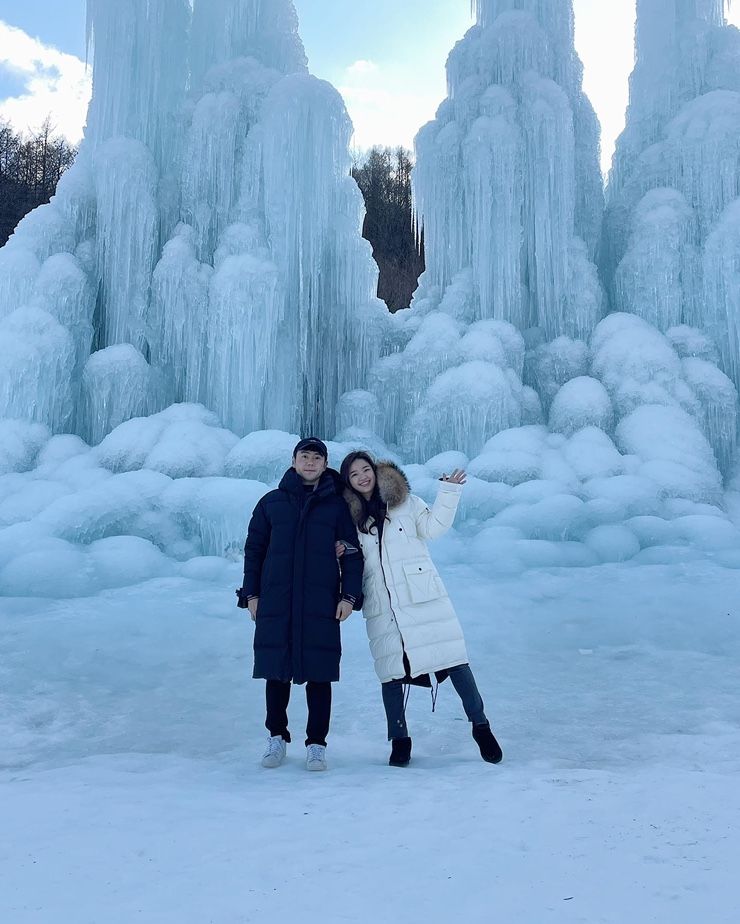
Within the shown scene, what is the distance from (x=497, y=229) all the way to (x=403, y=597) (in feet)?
31.3

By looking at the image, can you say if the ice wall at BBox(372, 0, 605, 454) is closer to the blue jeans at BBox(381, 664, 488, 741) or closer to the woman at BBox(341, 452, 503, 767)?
the woman at BBox(341, 452, 503, 767)

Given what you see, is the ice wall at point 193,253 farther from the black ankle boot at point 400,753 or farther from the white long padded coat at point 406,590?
the black ankle boot at point 400,753

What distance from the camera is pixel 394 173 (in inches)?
1085

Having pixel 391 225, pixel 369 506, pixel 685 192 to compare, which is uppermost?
pixel 391 225

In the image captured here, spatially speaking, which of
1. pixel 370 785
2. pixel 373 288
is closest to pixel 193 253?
pixel 373 288

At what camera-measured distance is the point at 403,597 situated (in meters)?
3.13

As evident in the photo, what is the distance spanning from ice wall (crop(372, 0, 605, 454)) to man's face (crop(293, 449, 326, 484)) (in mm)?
7042

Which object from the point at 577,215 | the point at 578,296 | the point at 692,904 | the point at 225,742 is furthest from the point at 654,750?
the point at 577,215

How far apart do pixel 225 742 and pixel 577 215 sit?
36.9ft

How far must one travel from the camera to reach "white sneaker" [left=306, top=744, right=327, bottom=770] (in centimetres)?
290

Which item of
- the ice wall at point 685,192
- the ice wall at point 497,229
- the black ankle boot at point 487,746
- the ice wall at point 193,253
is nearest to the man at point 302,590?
the black ankle boot at point 487,746

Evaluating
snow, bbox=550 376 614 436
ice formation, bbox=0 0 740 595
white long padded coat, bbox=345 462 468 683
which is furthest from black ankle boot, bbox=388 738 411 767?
snow, bbox=550 376 614 436

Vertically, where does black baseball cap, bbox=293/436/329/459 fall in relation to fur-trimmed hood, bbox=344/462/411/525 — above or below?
above

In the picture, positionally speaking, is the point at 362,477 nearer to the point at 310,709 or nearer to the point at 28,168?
the point at 310,709
